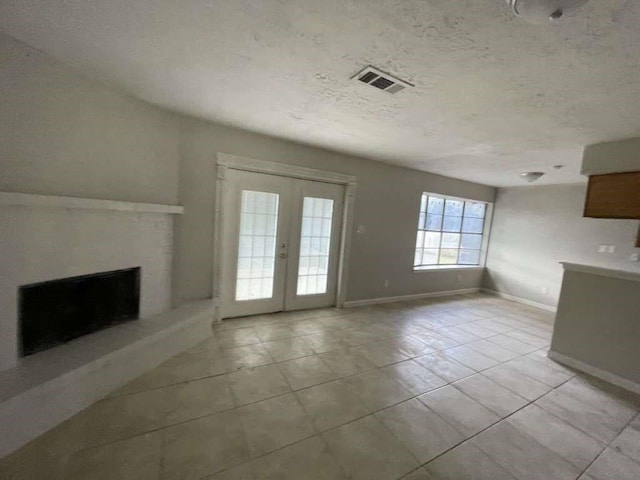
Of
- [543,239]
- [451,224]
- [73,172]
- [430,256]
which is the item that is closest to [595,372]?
[430,256]

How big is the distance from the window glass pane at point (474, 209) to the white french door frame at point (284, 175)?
10.9ft

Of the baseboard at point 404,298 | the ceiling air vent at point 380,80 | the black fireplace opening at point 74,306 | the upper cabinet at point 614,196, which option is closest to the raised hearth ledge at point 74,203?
the black fireplace opening at point 74,306

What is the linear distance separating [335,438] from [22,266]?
239 cm

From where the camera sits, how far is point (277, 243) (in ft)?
11.8

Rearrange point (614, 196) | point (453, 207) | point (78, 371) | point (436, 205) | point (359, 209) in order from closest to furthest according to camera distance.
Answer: point (78, 371) < point (614, 196) < point (359, 209) < point (436, 205) < point (453, 207)

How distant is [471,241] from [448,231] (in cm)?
85

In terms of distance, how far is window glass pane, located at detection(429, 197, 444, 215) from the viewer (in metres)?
5.34

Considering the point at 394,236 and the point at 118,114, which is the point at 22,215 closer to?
the point at 118,114

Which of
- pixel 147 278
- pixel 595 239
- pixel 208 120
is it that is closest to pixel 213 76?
pixel 208 120

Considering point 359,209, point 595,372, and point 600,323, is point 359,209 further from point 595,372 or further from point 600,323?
point 595,372

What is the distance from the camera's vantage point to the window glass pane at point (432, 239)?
5389 millimetres

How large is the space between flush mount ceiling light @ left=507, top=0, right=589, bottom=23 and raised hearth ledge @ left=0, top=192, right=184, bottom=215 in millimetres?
2778

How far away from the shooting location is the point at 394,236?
468 centimetres

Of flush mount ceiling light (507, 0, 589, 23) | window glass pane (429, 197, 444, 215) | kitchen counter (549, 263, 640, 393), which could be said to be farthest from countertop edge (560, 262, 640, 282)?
flush mount ceiling light (507, 0, 589, 23)
